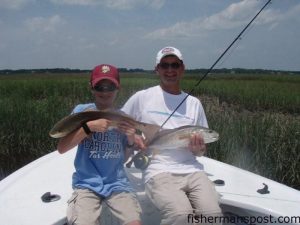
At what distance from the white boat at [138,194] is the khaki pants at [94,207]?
0.11 meters

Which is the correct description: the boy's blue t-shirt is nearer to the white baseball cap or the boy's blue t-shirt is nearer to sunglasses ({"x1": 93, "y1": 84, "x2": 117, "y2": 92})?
sunglasses ({"x1": 93, "y1": 84, "x2": 117, "y2": 92})

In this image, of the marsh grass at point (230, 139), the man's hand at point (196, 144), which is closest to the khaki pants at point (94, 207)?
the man's hand at point (196, 144)

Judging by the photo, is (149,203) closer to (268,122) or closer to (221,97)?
(268,122)

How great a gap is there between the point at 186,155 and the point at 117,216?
2.92ft

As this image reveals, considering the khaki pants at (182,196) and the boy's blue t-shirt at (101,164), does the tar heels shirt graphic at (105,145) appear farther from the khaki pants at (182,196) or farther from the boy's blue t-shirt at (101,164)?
the khaki pants at (182,196)

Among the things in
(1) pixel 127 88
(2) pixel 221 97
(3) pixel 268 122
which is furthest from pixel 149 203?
(2) pixel 221 97

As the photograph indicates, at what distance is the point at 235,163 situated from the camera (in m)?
5.72

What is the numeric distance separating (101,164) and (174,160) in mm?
676

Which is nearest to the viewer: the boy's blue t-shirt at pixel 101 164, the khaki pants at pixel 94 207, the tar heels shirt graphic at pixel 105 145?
the khaki pants at pixel 94 207

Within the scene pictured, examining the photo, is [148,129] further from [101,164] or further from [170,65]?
[170,65]

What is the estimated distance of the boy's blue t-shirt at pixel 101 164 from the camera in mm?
2896

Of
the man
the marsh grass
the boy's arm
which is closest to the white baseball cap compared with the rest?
the man

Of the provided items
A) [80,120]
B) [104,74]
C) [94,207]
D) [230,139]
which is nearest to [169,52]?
[104,74]

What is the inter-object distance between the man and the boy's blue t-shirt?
30 centimetres
